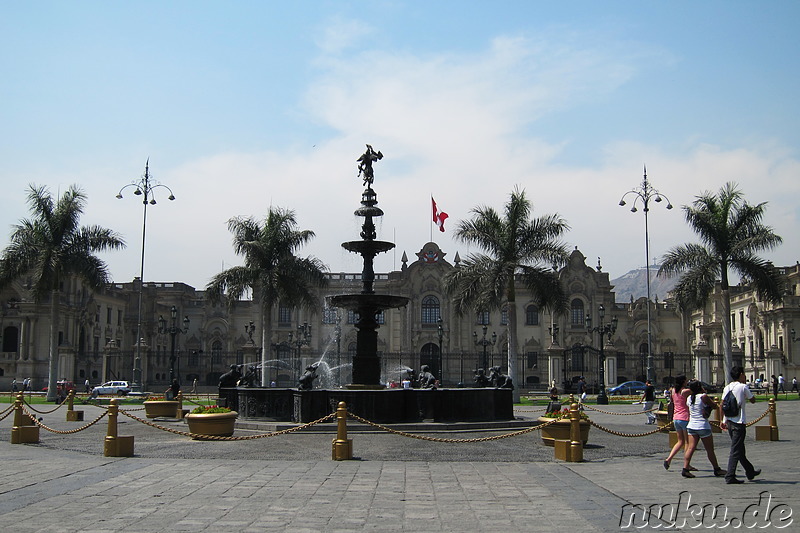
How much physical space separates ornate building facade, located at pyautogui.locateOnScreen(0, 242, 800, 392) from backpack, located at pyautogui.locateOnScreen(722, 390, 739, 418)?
4775 cm

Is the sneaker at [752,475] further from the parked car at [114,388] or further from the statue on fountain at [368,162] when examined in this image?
the parked car at [114,388]

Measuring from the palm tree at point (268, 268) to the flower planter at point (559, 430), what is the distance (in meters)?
21.9

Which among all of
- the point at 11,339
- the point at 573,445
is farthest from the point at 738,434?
the point at 11,339

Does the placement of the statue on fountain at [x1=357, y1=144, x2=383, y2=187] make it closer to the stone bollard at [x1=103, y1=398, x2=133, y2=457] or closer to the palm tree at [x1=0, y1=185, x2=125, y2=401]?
the stone bollard at [x1=103, y1=398, x2=133, y2=457]

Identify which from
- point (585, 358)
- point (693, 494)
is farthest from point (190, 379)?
point (693, 494)

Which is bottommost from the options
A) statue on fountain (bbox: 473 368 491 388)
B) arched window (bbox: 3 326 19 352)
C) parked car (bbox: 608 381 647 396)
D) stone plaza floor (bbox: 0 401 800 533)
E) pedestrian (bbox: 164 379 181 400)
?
stone plaza floor (bbox: 0 401 800 533)

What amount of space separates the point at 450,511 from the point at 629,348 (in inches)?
2498

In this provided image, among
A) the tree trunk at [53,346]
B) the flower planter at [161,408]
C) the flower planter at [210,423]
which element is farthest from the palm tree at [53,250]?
the flower planter at [210,423]

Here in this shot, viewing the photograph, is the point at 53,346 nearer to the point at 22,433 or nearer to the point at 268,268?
the point at 268,268

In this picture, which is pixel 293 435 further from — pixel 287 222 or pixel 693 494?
pixel 287 222

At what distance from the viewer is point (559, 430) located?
15.9 metres

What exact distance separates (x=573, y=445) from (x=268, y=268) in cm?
2514

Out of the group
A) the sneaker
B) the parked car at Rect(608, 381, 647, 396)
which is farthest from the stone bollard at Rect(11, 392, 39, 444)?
the parked car at Rect(608, 381, 647, 396)

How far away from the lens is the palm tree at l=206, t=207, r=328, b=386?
121 ft
